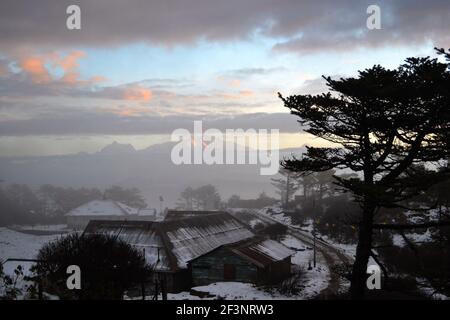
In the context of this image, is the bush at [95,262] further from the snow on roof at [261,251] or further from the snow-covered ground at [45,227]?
the snow-covered ground at [45,227]

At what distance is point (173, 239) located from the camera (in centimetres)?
4219

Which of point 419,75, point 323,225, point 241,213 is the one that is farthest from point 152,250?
point 241,213

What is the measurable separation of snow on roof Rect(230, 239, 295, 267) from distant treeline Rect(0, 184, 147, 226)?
8551 centimetres

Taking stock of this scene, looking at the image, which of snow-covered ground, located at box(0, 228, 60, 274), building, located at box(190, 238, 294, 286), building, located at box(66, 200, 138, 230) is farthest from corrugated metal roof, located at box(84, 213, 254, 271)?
building, located at box(66, 200, 138, 230)

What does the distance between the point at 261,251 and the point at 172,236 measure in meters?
9.46

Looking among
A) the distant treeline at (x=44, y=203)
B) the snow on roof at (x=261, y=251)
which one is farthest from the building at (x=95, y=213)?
the snow on roof at (x=261, y=251)

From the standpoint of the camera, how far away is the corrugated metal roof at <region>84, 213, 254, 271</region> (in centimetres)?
3878

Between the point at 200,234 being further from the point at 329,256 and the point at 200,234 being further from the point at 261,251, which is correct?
the point at 329,256

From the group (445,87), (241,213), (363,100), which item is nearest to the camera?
(445,87)

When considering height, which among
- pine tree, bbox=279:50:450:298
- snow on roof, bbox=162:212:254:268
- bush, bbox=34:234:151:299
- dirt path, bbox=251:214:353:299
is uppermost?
pine tree, bbox=279:50:450:298

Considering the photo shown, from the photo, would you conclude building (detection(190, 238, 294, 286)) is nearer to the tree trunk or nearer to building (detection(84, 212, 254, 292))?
building (detection(84, 212, 254, 292))
